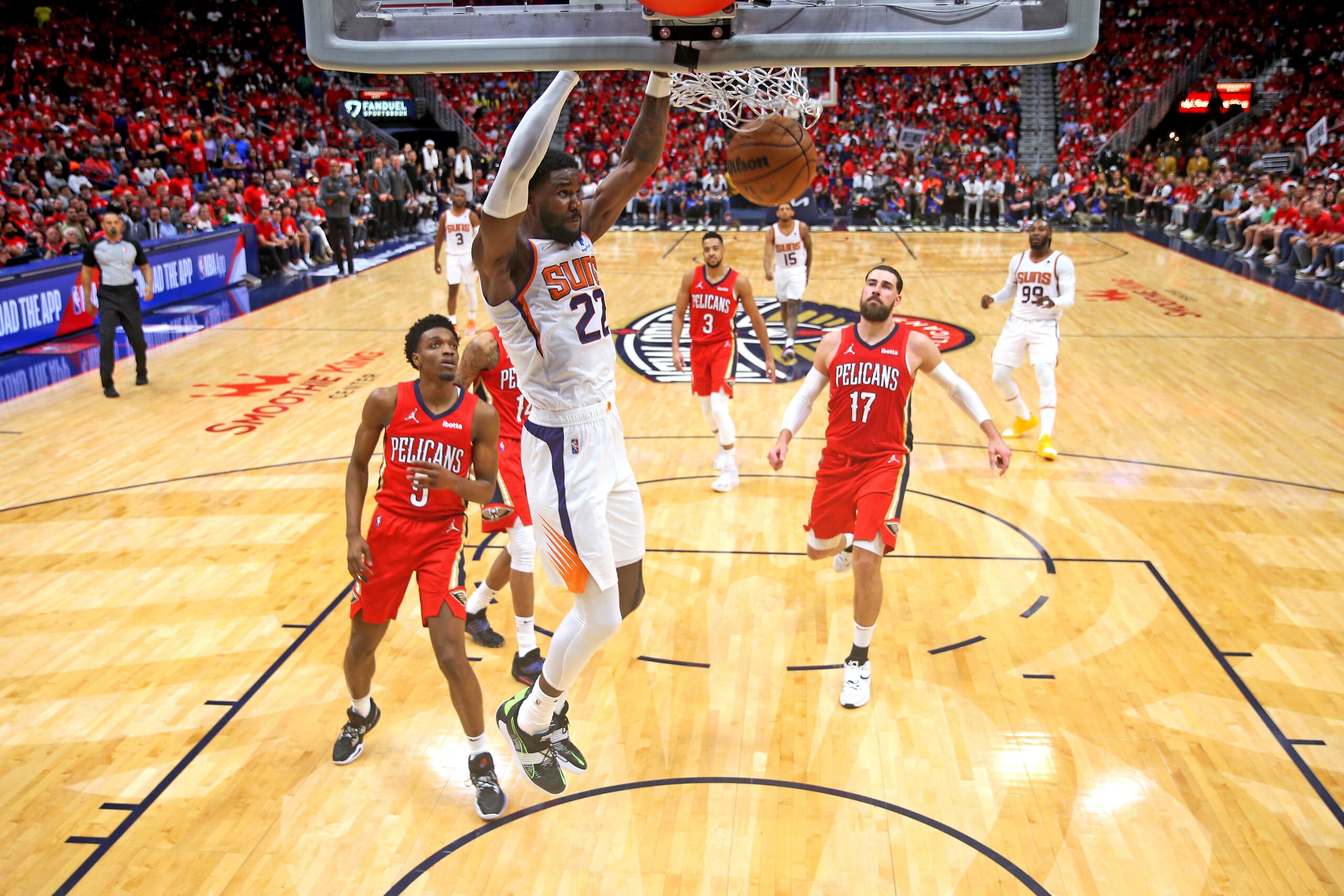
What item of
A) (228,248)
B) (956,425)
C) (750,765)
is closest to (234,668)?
(750,765)

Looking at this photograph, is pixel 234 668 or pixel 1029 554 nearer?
pixel 234 668

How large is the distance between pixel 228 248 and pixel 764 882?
15.2 metres

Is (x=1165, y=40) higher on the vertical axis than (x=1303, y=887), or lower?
higher

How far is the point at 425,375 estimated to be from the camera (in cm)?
438

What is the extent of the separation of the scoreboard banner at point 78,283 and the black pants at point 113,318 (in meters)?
0.19

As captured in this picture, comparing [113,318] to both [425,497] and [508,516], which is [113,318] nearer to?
[508,516]

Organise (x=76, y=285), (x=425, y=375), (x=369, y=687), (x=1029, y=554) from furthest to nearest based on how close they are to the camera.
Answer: (x=76, y=285) → (x=1029, y=554) → (x=369, y=687) → (x=425, y=375)

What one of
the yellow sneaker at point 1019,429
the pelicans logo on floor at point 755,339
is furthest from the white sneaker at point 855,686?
the pelicans logo on floor at point 755,339

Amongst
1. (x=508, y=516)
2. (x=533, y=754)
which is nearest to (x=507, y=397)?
(x=508, y=516)

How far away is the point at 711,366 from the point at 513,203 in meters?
4.71

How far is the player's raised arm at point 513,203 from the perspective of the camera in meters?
3.34

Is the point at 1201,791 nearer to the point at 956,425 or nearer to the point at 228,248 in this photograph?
the point at 956,425

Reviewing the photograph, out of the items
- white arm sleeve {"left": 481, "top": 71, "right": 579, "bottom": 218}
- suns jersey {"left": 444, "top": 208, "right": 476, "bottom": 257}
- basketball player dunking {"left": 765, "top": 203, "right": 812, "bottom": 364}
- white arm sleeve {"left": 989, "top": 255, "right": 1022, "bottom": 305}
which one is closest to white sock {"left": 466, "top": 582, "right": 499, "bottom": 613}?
white arm sleeve {"left": 481, "top": 71, "right": 579, "bottom": 218}

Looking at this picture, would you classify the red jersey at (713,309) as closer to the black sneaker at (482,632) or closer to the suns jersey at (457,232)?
the black sneaker at (482,632)
